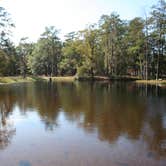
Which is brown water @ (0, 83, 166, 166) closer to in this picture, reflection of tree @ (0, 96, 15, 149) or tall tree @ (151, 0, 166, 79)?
reflection of tree @ (0, 96, 15, 149)

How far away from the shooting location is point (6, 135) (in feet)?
36.7

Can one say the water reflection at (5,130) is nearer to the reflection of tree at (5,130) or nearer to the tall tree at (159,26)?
the reflection of tree at (5,130)

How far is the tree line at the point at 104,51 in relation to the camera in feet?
171

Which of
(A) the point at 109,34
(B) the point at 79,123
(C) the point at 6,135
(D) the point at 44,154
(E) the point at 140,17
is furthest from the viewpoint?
(A) the point at 109,34

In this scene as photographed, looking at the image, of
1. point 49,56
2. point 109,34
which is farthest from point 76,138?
point 49,56

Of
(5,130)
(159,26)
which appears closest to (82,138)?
(5,130)

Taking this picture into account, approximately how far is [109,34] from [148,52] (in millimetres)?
10245

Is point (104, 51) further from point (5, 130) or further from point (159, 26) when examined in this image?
point (5, 130)

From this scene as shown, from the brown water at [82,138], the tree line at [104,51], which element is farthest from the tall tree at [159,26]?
the brown water at [82,138]

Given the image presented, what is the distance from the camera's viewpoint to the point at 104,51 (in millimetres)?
60719

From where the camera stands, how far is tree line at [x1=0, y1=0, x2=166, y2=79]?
52.2 meters

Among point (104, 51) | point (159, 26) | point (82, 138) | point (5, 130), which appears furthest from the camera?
point (104, 51)

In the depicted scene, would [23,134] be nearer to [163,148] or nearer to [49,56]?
[163,148]

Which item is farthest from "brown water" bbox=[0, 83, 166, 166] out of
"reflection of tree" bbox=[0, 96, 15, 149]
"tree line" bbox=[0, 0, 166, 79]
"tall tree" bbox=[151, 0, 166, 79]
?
"tall tree" bbox=[151, 0, 166, 79]
